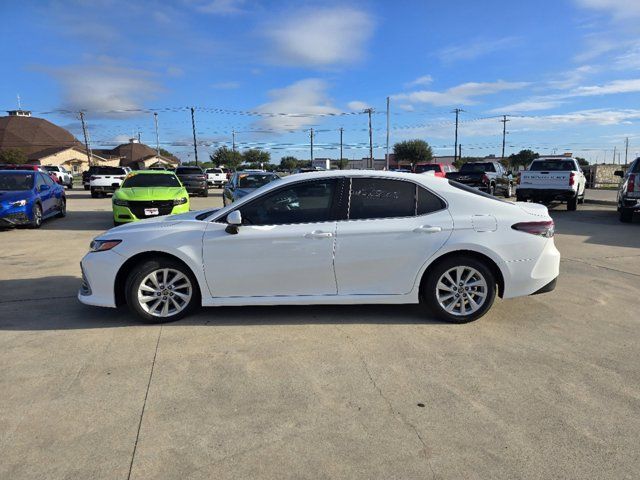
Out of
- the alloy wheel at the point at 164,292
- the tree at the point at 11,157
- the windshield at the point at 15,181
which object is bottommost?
the alloy wheel at the point at 164,292

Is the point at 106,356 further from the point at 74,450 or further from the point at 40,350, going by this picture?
the point at 74,450

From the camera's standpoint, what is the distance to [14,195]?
11.9 metres

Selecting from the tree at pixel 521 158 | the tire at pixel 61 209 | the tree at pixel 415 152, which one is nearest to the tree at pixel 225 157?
the tree at pixel 415 152

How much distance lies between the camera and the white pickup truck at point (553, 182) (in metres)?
15.6

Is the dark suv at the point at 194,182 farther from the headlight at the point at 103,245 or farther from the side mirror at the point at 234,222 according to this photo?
the side mirror at the point at 234,222

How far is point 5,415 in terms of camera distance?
3.14 meters

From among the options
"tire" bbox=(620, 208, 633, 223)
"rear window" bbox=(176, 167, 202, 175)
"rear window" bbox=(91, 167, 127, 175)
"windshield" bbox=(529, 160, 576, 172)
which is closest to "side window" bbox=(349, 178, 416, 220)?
"tire" bbox=(620, 208, 633, 223)

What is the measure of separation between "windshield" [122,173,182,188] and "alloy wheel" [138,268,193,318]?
8352mm

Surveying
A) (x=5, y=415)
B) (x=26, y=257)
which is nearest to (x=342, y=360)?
(x=5, y=415)

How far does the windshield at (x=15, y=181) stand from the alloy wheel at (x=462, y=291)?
12.0 meters

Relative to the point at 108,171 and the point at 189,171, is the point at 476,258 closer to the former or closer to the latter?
the point at 189,171

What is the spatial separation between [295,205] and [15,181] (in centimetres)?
1116

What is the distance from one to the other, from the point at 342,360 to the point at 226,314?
1.66m

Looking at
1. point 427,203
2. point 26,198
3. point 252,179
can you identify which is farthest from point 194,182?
point 427,203
